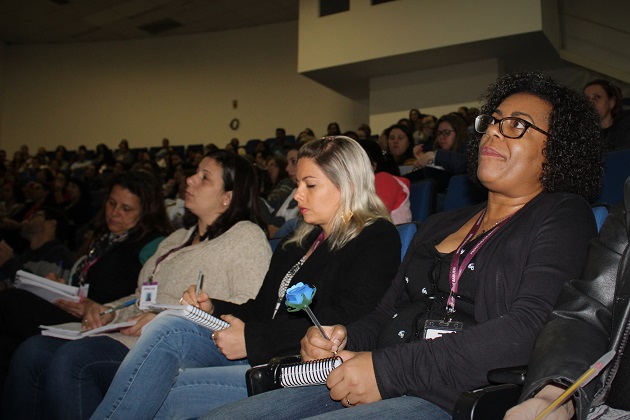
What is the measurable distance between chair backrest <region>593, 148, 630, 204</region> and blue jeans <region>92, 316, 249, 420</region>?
4.44 ft

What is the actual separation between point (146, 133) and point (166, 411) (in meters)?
12.1

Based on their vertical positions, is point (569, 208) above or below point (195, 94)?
below

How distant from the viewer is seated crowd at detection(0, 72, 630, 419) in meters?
1.24

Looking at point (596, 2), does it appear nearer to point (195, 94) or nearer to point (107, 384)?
point (195, 94)

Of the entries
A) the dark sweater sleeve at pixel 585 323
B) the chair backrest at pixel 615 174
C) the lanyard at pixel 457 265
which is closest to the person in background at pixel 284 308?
the lanyard at pixel 457 265

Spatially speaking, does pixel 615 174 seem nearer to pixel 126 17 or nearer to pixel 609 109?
pixel 609 109

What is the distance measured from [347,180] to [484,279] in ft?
2.41

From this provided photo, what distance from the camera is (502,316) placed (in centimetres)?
122

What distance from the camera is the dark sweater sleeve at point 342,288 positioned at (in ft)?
5.60

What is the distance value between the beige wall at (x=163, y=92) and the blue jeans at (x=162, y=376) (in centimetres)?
975

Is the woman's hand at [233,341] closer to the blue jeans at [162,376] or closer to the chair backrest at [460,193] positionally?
the blue jeans at [162,376]

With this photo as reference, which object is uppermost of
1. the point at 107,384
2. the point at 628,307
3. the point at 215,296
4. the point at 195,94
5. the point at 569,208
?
the point at 195,94

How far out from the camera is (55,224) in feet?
14.7

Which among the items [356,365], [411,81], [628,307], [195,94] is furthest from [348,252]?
[195,94]
